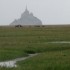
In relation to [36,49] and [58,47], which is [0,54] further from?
[58,47]

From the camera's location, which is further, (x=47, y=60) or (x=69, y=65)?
(x=47, y=60)

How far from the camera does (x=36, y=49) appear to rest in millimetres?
37188

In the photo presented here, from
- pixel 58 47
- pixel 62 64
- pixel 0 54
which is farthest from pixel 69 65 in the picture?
pixel 58 47

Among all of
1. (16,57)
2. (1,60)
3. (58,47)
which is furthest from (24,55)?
(58,47)

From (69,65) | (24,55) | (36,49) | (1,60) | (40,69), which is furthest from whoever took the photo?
(36,49)

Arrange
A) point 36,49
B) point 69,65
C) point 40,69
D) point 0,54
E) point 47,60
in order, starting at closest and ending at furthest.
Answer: point 40,69
point 69,65
point 47,60
point 0,54
point 36,49

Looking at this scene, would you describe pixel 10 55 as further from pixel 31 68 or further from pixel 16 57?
pixel 31 68

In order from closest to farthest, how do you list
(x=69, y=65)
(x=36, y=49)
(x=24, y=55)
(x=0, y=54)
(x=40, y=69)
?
(x=40, y=69) → (x=69, y=65) → (x=0, y=54) → (x=24, y=55) → (x=36, y=49)

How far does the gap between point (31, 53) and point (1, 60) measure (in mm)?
7297

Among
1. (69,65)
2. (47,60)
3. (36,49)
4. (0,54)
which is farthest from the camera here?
(36,49)

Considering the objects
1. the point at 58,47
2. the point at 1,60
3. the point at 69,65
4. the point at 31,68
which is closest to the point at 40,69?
the point at 31,68

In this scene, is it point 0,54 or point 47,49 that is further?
point 47,49

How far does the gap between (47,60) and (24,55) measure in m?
6.97

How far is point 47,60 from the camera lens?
2686cm
